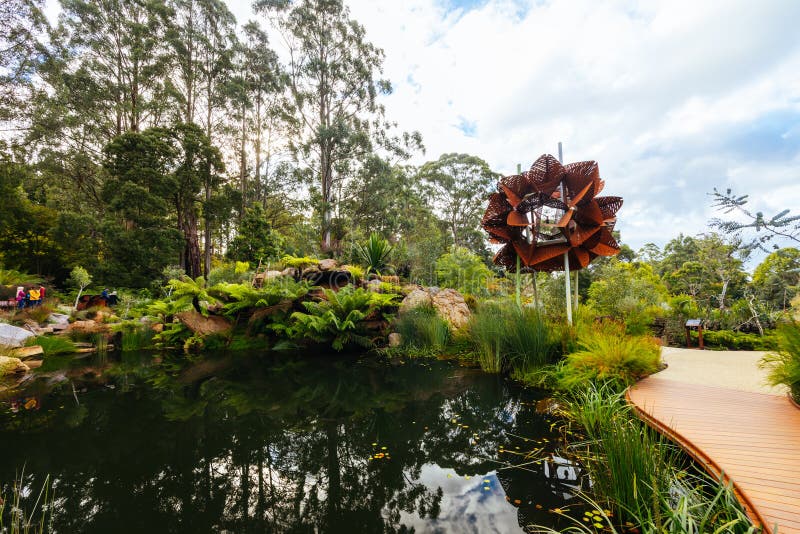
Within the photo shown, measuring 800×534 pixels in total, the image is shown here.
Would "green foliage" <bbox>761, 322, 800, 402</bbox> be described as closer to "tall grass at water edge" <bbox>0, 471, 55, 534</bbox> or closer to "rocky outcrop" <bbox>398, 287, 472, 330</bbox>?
"rocky outcrop" <bbox>398, 287, 472, 330</bbox>

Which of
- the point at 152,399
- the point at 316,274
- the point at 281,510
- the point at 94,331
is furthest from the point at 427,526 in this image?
the point at 94,331

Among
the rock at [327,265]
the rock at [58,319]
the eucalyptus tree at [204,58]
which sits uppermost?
the eucalyptus tree at [204,58]

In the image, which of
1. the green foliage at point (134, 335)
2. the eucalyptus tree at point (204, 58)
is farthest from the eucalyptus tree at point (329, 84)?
the green foliage at point (134, 335)

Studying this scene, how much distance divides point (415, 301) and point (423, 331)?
0.91 metres

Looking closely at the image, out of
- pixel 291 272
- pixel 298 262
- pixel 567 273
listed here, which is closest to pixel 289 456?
pixel 567 273

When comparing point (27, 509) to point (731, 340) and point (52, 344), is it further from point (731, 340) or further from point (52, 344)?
point (731, 340)

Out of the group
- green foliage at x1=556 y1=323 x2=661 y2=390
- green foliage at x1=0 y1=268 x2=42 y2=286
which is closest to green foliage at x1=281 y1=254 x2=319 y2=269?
green foliage at x1=556 y1=323 x2=661 y2=390

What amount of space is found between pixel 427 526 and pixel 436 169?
22541 mm

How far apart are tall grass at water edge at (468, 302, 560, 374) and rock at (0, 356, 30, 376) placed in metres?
6.65

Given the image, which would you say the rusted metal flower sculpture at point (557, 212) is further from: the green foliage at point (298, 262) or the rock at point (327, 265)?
the green foliage at point (298, 262)

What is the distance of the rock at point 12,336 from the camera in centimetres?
568

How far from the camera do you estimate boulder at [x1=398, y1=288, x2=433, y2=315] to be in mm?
6704

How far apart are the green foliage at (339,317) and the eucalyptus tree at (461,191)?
16692 mm

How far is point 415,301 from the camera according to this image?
271 inches
